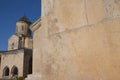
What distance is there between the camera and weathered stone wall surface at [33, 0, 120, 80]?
1.56 metres

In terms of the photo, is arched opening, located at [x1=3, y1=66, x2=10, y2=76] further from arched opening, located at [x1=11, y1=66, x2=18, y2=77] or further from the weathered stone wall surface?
the weathered stone wall surface

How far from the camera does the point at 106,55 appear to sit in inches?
61.4

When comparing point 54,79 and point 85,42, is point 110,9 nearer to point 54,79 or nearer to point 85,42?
point 85,42

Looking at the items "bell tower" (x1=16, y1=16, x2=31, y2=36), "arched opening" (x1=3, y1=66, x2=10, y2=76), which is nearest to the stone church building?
"arched opening" (x1=3, y1=66, x2=10, y2=76)

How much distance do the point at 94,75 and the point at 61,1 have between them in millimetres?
982

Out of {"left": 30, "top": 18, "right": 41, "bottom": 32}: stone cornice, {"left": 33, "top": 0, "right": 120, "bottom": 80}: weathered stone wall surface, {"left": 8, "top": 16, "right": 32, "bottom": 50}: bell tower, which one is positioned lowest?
{"left": 33, "top": 0, "right": 120, "bottom": 80}: weathered stone wall surface

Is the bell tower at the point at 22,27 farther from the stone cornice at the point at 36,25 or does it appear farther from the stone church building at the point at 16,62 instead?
the stone cornice at the point at 36,25

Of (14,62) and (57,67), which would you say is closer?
(57,67)

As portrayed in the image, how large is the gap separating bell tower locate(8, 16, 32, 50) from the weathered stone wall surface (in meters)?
38.4

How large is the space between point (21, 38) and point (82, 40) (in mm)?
39534

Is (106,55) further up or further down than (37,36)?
further down

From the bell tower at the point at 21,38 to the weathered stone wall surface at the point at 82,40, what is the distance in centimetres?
3838

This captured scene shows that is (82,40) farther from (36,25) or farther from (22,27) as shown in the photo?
(22,27)

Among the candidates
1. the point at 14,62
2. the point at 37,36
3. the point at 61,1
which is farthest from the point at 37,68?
the point at 14,62
